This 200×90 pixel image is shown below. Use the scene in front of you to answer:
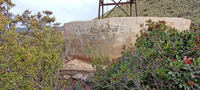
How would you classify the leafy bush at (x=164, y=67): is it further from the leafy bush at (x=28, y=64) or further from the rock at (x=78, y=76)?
the rock at (x=78, y=76)

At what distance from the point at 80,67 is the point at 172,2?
1512cm

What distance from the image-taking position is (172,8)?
15102 millimetres

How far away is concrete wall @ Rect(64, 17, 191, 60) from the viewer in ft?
13.2

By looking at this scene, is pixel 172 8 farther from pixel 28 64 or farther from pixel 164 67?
pixel 28 64

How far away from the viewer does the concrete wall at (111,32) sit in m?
4.04

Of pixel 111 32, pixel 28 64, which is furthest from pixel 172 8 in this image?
pixel 28 64

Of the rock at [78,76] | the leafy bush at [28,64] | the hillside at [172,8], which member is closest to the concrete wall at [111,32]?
the rock at [78,76]

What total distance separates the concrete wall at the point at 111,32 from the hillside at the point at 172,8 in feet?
30.2

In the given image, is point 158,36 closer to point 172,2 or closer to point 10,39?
point 10,39

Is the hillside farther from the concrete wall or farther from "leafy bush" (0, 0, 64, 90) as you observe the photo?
"leafy bush" (0, 0, 64, 90)

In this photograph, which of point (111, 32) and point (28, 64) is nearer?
point (28, 64)

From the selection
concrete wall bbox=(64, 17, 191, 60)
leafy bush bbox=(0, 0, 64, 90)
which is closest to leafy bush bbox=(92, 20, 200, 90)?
leafy bush bbox=(0, 0, 64, 90)

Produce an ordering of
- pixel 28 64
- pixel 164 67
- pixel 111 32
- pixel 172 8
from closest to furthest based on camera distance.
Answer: pixel 164 67 → pixel 28 64 → pixel 111 32 → pixel 172 8

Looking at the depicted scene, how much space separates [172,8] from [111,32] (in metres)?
13.1
